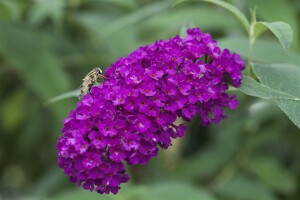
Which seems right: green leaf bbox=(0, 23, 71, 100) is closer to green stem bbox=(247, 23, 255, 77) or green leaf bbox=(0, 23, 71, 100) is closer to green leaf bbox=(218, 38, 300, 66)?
green leaf bbox=(218, 38, 300, 66)

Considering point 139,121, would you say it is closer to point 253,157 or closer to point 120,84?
point 120,84

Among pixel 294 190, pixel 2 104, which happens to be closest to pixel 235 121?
pixel 294 190

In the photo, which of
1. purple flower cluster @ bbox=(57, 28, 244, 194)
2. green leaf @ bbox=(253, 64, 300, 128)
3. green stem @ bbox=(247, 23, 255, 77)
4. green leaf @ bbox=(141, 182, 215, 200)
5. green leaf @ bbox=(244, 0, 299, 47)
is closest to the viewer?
purple flower cluster @ bbox=(57, 28, 244, 194)

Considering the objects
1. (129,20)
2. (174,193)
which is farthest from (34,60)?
(174,193)

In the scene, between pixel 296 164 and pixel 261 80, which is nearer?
pixel 261 80

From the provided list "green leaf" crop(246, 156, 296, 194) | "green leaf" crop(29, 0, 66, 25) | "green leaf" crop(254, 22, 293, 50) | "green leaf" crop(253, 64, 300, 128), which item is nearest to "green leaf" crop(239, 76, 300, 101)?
"green leaf" crop(253, 64, 300, 128)

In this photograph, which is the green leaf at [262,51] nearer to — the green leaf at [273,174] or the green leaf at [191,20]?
the green leaf at [191,20]
